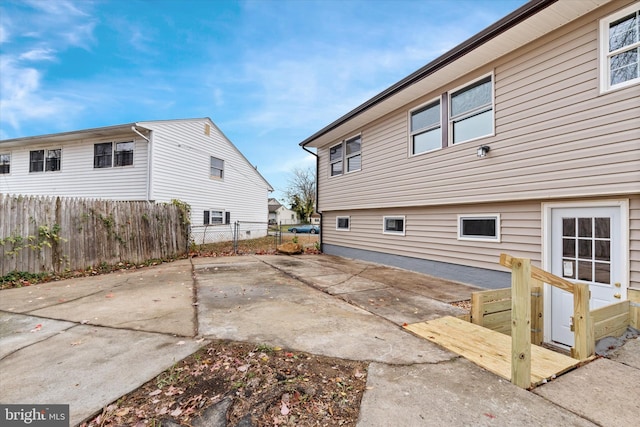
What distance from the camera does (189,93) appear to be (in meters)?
16.7

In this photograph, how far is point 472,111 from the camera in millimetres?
5980

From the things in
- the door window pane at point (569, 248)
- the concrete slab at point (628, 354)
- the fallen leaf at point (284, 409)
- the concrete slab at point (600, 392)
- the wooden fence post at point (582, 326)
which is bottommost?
the concrete slab at point (628, 354)

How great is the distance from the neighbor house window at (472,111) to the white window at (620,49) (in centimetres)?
173

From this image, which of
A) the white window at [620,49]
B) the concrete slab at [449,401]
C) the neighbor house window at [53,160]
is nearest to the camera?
the concrete slab at [449,401]

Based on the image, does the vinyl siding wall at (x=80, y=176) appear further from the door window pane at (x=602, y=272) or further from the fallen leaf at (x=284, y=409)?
the door window pane at (x=602, y=272)

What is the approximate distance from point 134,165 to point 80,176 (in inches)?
127

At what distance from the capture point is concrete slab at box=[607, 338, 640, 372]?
270 centimetres

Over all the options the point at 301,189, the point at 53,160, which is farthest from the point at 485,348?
the point at 301,189

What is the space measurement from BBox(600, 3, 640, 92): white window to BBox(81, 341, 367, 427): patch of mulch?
208 inches

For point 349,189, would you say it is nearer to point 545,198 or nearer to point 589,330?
point 545,198

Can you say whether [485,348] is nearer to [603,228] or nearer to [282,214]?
[603,228]

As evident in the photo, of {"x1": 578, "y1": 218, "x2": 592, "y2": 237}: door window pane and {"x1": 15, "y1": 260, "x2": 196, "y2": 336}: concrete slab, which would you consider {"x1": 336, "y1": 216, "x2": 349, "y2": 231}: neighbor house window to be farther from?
{"x1": 578, "y1": 218, "x2": 592, "y2": 237}: door window pane

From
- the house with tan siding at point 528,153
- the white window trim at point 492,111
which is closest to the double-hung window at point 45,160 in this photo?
the house with tan siding at point 528,153

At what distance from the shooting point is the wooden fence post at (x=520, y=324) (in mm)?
2232
